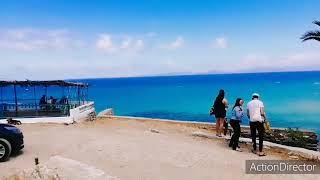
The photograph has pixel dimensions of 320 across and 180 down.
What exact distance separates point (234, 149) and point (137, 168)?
13.6 feet

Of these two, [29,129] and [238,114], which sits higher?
[238,114]

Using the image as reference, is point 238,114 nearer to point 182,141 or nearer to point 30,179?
point 182,141

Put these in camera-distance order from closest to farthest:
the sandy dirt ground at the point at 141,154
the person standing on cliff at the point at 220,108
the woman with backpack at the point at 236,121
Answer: the sandy dirt ground at the point at 141,154
the woman with backpack at the point at 236,121
the person standing on cliff at the point at 220,108

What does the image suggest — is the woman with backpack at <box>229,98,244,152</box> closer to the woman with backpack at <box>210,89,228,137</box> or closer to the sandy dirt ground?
the sandy dirt ground

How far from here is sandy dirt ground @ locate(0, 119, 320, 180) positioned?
11.5m

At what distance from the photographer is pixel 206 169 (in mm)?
11938

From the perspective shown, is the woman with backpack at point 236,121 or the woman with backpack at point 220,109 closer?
the woman with backpack at point 236,121

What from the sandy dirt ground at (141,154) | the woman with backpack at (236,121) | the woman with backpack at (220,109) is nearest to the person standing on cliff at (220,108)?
the woman with backpack at (220,109)

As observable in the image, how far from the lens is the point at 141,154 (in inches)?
535

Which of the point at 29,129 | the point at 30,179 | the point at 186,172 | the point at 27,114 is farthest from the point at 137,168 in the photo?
the point at 27,114

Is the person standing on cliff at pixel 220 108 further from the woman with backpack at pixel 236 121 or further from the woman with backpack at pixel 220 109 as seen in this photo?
the woman with backpack at pixel 236 121

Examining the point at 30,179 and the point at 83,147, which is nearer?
the point at 30,179

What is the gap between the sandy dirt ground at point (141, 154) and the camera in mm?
11516

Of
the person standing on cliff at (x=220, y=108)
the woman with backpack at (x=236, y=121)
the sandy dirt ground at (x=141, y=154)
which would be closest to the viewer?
the sandy dirt ground at (x=141, y=154)
